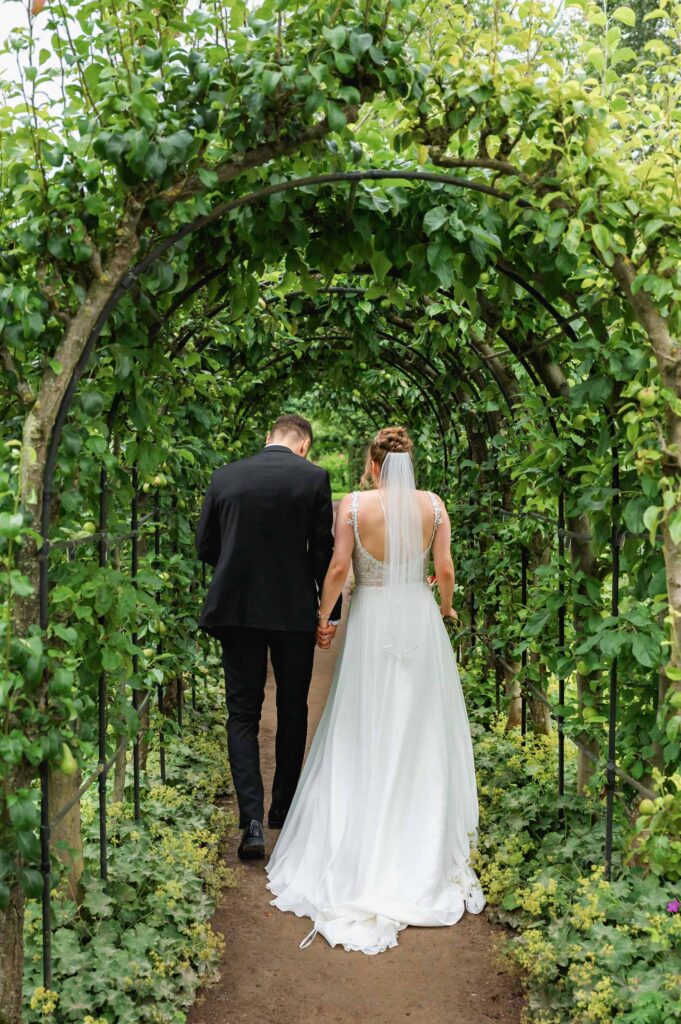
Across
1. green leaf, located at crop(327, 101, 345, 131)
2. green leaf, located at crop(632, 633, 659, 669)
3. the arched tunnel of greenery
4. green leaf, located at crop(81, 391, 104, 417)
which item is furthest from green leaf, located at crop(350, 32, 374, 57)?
green leaf, located at crop(632, 633, 659, 669)

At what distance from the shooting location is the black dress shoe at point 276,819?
433 cm

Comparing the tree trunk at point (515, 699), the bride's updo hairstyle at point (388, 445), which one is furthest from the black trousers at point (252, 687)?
the tree trunk at point (515, 699)

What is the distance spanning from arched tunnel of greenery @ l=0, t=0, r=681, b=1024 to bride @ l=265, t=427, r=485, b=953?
297 millimetres

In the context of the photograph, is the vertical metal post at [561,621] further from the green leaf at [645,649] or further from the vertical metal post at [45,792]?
the vertical metal post at [45,792]

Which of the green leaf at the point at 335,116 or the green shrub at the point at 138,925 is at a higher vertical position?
the green leaf at the point at 335,116

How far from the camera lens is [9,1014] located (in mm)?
2395

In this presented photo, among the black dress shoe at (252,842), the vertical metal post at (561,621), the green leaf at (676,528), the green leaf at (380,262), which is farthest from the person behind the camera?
the black dress shoe at (252,842)

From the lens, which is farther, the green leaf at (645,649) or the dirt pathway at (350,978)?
the dirt pathway at (350,978)

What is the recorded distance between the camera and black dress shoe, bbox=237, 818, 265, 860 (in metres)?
3.92

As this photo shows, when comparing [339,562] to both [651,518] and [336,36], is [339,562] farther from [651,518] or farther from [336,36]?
[336,36]

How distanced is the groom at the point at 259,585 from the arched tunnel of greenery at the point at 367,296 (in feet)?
1.61

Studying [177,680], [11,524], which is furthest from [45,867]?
[177,680]

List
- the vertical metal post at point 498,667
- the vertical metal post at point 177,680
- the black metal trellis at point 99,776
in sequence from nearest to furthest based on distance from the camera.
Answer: the black metal trellis at point 99,776 < the vertical metal post at point 177,680 < the vertical metal post at point 498,667

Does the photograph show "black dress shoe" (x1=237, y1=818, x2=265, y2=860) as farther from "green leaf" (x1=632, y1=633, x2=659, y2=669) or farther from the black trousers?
"green leaf" (x1=632, y1=633, x2=659, y2=669)
